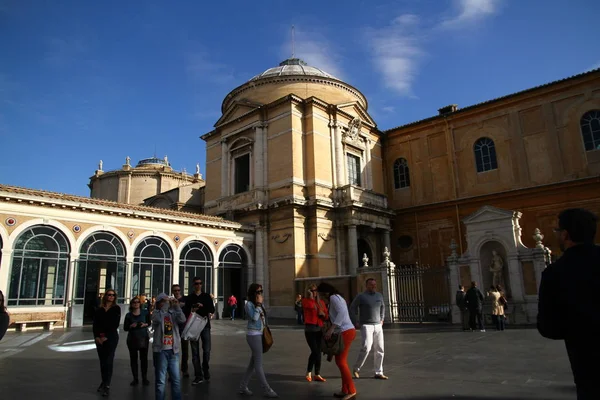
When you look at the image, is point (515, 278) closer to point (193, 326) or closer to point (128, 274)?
point (193, 326)

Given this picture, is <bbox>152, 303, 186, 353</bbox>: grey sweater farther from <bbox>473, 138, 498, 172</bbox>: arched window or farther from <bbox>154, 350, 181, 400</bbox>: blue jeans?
<bbox>473, 138, 498, 172</bbox>: arched window

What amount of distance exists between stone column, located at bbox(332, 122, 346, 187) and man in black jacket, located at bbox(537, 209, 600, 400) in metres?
24.7

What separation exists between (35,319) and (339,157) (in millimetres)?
18542

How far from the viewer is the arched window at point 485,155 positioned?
91.8 ft

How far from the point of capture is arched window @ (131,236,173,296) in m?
21.3

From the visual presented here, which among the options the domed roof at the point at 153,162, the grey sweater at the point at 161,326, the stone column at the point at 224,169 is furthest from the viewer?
the domed roof at the point at 153,162

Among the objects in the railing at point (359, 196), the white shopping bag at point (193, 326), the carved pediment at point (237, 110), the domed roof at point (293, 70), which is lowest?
the white shopping bag at point (193, 326)

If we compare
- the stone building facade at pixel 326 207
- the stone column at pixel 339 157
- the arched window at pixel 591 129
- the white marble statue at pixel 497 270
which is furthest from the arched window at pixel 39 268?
the arched window at pixel 591 129

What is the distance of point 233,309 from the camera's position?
23.9 meters

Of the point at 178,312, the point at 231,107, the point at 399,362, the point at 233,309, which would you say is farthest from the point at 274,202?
the point at 178,312

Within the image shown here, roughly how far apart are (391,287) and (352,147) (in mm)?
12318

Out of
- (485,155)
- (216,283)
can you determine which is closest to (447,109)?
(485,155)

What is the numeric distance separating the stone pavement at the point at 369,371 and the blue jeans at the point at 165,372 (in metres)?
0.73

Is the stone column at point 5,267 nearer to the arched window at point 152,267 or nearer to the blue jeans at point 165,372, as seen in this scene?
the arched window at point 152,267
